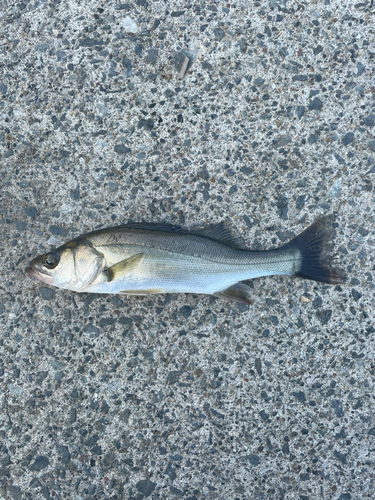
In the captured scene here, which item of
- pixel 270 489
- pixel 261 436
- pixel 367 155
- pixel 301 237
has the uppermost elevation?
pixel 367 155

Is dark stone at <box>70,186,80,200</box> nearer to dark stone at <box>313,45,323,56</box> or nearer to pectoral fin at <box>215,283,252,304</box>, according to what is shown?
pectoral fin at <box>215,283,252,304</box>

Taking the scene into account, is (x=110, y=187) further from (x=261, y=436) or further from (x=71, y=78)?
(x=261, y=436)

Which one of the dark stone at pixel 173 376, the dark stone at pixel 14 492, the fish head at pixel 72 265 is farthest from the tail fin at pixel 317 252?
the dark stone at pixel 14 492

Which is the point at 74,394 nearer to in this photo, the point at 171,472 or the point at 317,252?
the point at 171,472

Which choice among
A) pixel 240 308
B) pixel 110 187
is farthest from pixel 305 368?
pixel 110 187

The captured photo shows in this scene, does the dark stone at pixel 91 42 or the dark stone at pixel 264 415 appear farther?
the dark stone at pixel 91 42

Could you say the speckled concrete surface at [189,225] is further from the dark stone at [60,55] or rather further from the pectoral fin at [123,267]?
the pectoral fin at [123,267]

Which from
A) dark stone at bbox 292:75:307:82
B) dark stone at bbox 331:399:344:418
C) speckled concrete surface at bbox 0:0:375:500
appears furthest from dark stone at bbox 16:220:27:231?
dark stone at bbox 331:399:344:418

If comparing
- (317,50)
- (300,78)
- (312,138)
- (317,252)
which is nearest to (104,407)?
(317,252)
